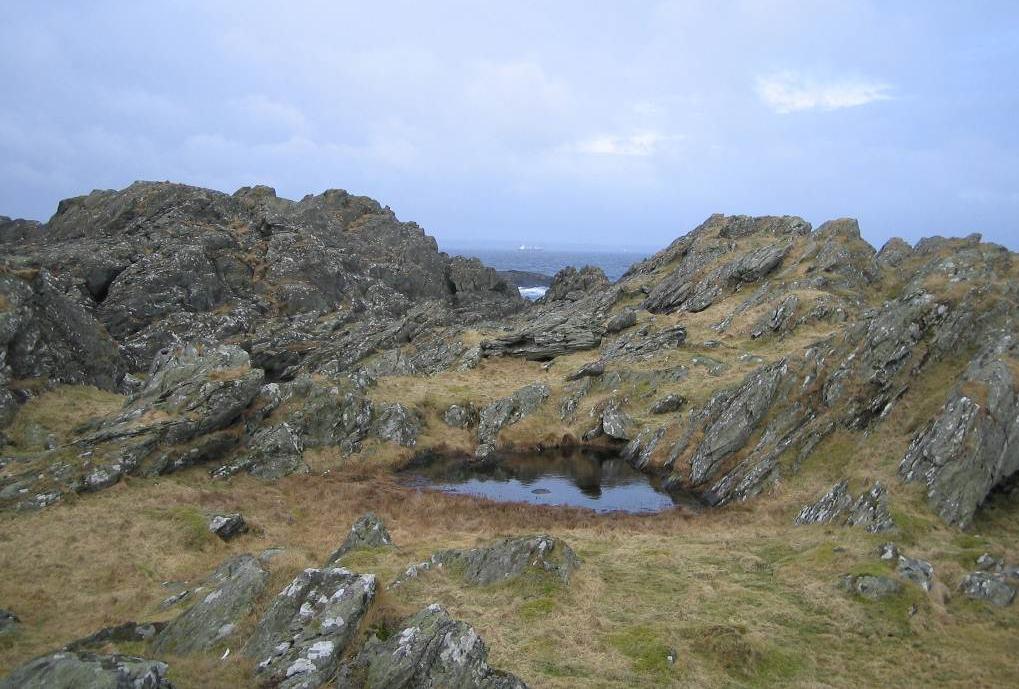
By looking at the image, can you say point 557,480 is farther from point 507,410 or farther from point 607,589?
point 607,589

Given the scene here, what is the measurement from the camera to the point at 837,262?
75062 millimetres

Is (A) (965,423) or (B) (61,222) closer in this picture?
(A) (965,423)

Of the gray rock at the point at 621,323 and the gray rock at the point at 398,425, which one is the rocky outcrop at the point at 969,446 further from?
the gray rock at the point at 621,323

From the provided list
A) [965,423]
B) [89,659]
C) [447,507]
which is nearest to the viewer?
[89,659]

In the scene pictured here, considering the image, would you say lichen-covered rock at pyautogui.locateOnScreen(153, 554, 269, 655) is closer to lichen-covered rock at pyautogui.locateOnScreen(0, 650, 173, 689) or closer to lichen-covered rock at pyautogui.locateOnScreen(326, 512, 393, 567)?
lichen-covered rock at pyautogui.locateOnScreen(0, 650, 173, 689)

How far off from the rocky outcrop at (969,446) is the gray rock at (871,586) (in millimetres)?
7931

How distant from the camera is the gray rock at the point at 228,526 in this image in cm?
3156

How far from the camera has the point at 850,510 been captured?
30859 millimetres

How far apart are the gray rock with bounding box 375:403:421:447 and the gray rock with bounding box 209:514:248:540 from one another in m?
18.1

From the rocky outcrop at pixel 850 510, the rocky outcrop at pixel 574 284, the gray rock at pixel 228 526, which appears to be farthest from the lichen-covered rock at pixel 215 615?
the rocky outcrop at pixel 574 284

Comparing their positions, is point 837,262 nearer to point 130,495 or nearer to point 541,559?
point 541,559

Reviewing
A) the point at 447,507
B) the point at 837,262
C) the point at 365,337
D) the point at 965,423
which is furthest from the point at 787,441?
the point at 365,337

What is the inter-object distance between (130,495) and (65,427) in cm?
1034

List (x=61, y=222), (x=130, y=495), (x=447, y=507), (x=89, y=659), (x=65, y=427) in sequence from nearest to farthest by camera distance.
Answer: (x=89, y=659) → (x=130, y=495) → (x=447, y=507) → (x=65, y=427) → (x=61, y=222)
